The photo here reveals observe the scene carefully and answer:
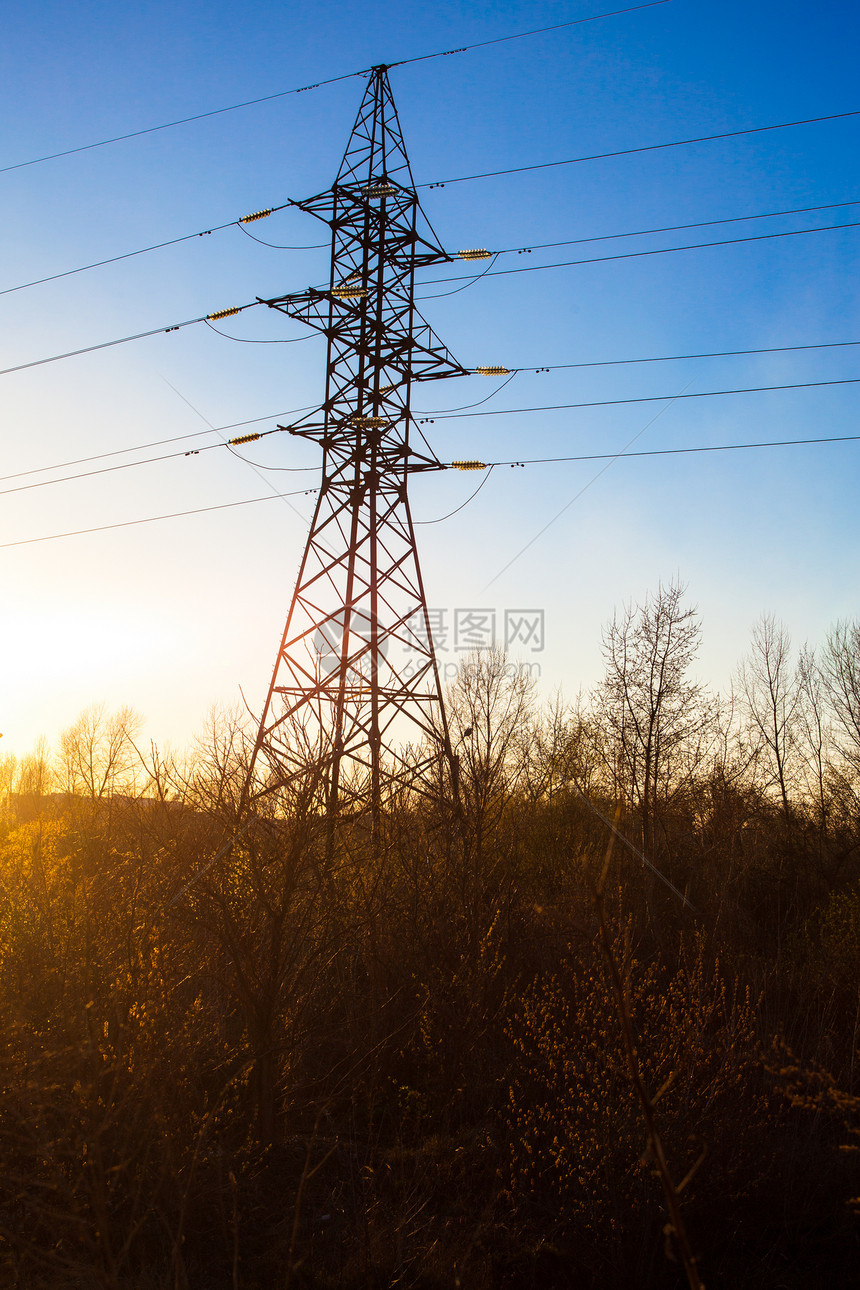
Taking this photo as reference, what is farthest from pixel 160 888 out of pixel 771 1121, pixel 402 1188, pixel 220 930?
pixel 771 1121

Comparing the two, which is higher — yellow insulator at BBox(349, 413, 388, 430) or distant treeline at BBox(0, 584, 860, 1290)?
yellow insulator at BBox(349, 413, 388, 430)

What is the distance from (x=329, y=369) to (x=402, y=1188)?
505 inches

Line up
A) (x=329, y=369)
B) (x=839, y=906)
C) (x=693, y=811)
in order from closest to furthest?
(x=329, y=369) → (x=839, y=906) → (x=693, y=811)

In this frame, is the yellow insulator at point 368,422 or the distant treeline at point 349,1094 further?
the yellow insulator at point 368,422

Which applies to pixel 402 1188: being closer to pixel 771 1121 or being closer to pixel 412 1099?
pixel 412 1099

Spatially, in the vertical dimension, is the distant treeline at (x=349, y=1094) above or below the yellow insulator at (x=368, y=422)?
below

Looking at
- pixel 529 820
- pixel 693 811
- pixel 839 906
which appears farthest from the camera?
pixel 693 811

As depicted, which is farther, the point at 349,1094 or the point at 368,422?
the point at 368,422

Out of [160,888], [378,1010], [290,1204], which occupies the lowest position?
[290,1204]

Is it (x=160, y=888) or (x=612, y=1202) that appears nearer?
(x=612, y=1202)

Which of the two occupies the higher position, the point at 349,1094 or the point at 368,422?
the point at 368,422

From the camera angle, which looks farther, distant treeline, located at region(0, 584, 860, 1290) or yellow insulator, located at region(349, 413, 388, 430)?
yellow insulator, located at region(349, 413, 388, 430)

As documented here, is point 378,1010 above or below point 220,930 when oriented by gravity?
below

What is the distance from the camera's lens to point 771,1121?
9.27m
